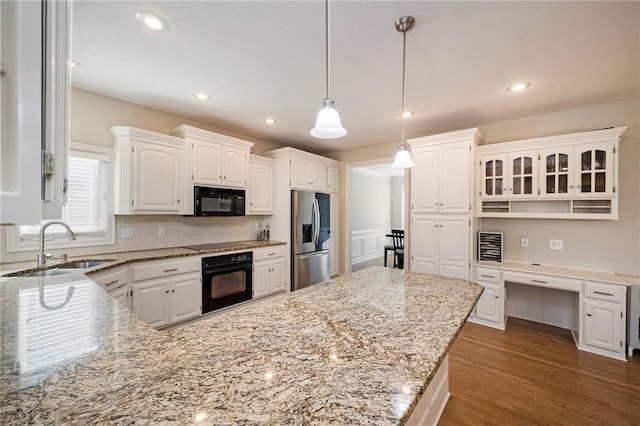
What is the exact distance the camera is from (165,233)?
328 cm

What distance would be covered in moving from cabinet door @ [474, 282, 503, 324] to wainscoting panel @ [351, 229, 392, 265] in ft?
10.5

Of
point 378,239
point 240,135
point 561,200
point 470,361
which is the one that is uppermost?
point 240,135

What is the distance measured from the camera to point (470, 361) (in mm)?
2488

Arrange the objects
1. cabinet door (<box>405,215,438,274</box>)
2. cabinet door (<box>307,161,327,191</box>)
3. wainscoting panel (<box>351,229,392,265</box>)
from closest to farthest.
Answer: cabinet door (<box>405,215,438,274</box>)
cabinet door (<box>307,161,327,191</box>)
wainscoting panel (<box>351,229,392,265</box>)

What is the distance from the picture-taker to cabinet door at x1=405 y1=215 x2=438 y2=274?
349 centimetres

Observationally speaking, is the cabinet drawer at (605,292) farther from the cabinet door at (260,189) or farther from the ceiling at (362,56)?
the cabinet door at (260,189)

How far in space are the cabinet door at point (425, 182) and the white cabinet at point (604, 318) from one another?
66.1 inches

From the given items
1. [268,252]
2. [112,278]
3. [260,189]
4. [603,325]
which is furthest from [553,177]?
[112,278]

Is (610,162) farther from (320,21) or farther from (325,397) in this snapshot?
(325,397)

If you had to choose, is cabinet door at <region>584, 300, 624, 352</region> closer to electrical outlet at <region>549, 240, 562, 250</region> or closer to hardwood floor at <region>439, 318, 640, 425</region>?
hardwood floor at <region>439, 318, 640, 425</region>

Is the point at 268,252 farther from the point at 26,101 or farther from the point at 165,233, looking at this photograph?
the point at 26,101

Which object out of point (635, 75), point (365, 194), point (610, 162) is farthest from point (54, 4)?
point (365, 194)

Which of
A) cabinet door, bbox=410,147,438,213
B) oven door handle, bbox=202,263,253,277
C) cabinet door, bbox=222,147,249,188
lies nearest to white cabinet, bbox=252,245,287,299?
oven door handle, bbox=202,263,253,277

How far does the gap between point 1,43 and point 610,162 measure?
4.06 meters
